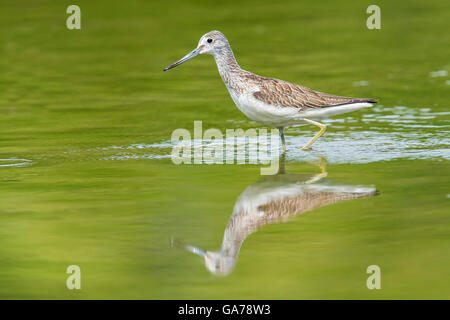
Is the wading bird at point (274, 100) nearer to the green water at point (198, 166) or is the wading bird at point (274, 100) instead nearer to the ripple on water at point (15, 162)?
the green water at point (198, 166)

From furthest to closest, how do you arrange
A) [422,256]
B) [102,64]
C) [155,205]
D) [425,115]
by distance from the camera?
[102,64] → [425,115] → [155,205] → [422,256]

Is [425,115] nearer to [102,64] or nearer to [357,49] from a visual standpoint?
[357,49]

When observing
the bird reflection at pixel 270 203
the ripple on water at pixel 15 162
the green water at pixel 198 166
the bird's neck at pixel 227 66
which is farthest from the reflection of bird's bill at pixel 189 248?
the bird's neck at pixel 227 66

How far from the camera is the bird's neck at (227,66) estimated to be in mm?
12555

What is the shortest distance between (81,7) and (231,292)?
67.0 feet

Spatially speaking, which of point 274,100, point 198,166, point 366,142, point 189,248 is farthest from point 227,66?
point 189,248

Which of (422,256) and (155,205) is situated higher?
(155,205)

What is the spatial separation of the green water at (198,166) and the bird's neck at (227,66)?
4.30 feet

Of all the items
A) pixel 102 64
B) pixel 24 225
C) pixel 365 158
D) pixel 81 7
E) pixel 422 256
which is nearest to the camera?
pixel 422 256

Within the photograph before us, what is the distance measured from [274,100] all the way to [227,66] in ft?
3.11

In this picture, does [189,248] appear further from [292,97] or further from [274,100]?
[292,97]

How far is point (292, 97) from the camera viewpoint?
1236 centimetres

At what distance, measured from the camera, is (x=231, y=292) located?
738 centimetres
